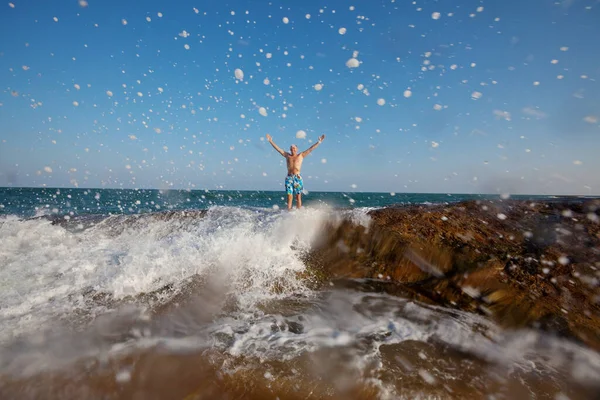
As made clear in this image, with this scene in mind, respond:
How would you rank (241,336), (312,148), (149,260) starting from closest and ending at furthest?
(241,336) < (149,260) < (312,148)

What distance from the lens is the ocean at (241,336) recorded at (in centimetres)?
236

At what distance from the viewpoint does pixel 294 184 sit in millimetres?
9023

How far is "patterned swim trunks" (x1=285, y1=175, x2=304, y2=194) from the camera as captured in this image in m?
8.96

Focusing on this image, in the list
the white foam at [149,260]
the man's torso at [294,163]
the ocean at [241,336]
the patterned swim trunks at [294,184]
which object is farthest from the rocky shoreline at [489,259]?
the man's torso at [294,163]

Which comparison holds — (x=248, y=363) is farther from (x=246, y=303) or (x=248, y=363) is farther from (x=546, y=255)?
(x=546, y=255)

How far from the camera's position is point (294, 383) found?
234 centimetres

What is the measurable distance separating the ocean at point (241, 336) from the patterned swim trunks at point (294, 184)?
143 inches

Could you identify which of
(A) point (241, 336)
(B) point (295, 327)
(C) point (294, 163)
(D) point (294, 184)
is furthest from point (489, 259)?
(C) point (294, 163)

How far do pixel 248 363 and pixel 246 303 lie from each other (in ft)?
4.33

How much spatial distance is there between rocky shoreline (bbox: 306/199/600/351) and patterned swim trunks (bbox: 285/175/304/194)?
356 centimetres

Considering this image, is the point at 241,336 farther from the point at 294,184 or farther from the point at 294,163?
the point at 294,163

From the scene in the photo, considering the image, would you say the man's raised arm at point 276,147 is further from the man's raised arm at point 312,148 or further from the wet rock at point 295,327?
the wet rock at point 295,327

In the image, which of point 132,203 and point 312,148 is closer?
point 312,148

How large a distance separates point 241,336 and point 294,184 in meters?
6.33
